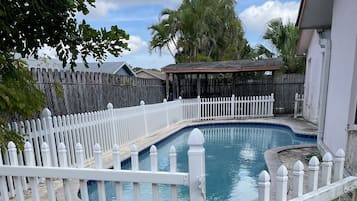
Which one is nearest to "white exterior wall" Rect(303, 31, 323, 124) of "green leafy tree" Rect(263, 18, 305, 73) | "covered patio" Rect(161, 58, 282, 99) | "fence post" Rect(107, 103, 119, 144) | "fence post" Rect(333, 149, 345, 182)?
"covered patio" Rect(161, 58, 282, 99)

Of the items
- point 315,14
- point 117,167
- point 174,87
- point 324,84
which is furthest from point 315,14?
point 174,87

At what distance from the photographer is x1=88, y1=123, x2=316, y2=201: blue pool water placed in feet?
15.1

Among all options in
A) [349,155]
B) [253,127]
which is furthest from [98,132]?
[253,127]

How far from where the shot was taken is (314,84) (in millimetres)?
10219

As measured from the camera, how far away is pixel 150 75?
74.0 feet

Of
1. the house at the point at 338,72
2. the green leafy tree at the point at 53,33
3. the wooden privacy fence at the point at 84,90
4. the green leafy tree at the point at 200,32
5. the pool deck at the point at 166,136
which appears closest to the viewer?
the green leafy tree at the point at 53,33

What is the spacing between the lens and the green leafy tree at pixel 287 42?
48.1 ft

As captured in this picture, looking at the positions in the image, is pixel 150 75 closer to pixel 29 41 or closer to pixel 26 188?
pixel 26 188

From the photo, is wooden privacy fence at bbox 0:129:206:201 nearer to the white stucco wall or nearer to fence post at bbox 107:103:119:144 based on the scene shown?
the white stucco wall

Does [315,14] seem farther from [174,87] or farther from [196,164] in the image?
[174,87]

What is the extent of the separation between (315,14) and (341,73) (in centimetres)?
210

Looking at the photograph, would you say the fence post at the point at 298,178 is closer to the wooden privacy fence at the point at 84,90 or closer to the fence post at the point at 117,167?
the fence post at the point at 117,167

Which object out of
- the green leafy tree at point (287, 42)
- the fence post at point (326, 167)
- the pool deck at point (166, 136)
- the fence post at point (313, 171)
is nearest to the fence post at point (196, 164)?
the fence post at point (313, 171)

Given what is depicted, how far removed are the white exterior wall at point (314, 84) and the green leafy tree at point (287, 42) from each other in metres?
3.45
